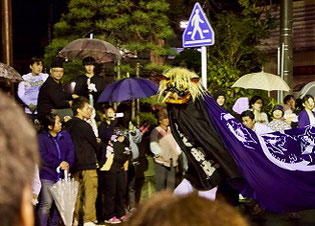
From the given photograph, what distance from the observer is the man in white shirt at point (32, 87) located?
398 inches

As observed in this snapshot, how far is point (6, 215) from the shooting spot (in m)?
1.70

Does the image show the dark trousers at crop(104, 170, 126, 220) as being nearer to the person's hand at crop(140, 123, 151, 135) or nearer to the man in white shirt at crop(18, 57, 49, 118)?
the man in white shirt at crop(18, 57, 49, 118)

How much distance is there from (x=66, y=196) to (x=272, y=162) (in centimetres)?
300

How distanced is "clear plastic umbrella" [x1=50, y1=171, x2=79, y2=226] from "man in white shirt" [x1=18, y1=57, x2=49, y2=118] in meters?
2.81

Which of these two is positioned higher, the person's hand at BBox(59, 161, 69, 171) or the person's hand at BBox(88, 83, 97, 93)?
the person's hand at BBox(88, 83, 97, 93)

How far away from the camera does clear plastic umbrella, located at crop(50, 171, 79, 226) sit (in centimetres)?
745

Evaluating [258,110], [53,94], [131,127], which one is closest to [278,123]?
[258,110]

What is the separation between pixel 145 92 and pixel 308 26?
13.4 metres

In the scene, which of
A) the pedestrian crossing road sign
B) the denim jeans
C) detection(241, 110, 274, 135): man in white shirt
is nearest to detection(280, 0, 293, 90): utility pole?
detection(241, 110, 274, 135): man in white shirt

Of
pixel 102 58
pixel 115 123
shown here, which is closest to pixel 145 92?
pixel 115 123

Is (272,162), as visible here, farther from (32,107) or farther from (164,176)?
(32,107)

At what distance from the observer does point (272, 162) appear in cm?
834

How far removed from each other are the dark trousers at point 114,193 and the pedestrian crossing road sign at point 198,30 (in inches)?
89.9

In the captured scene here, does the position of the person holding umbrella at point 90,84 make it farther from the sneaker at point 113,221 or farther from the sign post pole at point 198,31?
the sneaker at point 113,221
